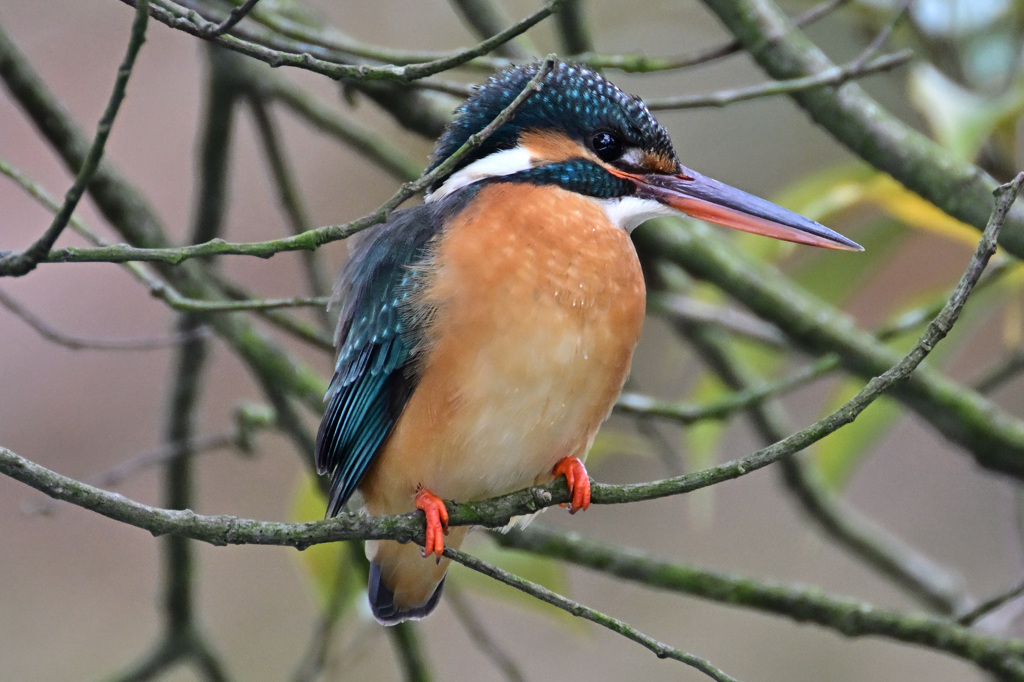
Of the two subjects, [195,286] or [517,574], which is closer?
[195,286]

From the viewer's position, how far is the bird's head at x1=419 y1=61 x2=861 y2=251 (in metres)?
1.85

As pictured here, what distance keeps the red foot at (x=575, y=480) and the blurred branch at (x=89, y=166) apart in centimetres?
89

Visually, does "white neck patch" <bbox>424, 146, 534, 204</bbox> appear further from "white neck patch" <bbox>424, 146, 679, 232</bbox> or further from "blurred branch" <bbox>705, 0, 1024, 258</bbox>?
"blurred branch" <bbox>705, 0, 1024, 258</bbox>

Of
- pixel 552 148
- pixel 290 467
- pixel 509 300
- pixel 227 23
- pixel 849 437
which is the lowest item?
pixel 227 23

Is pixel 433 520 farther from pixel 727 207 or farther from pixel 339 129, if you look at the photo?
pixel 339 129

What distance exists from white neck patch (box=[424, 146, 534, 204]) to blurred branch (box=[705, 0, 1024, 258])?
0.40 meters

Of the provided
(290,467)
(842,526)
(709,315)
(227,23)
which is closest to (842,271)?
(709,315)

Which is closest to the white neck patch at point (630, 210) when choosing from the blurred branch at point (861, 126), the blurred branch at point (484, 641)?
the blurred branch at point (861, 126)

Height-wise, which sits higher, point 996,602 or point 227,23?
point 996,602

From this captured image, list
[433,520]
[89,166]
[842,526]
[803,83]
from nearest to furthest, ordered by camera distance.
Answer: [89,166]
[433,520]
[803,83]
[842,526]

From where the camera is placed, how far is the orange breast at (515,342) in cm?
170

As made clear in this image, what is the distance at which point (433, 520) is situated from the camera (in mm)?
1637

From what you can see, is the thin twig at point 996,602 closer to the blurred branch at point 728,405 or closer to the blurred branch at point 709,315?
the blurred branch at point 728,405

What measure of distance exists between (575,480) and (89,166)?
3.27 ft
